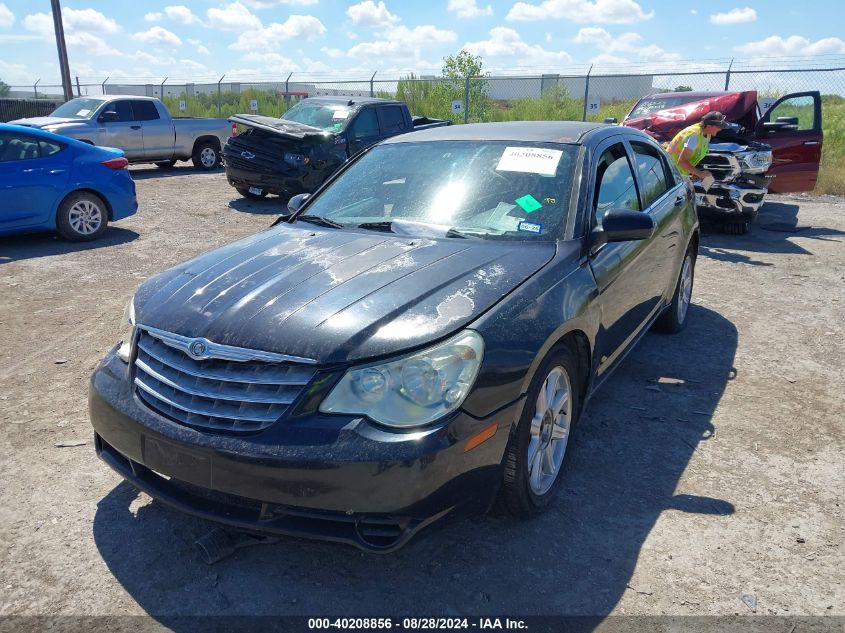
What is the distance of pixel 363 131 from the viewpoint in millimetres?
12344

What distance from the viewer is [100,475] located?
349cm

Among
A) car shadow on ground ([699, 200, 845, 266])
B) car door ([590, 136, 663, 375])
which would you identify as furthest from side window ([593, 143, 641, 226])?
car shadow on ground ([699, 200, 845, 266])

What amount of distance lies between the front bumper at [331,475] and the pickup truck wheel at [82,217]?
7.19 metres

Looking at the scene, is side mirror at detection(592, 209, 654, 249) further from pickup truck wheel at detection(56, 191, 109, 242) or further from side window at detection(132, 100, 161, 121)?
side window at detection(132, 100, 161, 121)

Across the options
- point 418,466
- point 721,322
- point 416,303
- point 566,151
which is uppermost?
point 566,151

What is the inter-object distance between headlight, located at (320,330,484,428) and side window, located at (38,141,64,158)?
25.5ft

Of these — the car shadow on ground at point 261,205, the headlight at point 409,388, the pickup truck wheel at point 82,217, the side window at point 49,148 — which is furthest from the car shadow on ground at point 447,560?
the car shadow on ground at point 261,205

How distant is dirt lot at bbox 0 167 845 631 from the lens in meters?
2.64

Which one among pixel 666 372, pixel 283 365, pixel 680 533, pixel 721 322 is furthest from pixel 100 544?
pixel 721 322

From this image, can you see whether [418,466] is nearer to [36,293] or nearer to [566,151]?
[566,151]

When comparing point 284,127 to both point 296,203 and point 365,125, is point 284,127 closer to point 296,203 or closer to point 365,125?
point 365,125

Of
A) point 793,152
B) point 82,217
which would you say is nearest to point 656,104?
point 793,152

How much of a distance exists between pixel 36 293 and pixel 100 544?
4.58 m

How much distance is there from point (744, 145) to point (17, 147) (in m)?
9.31
